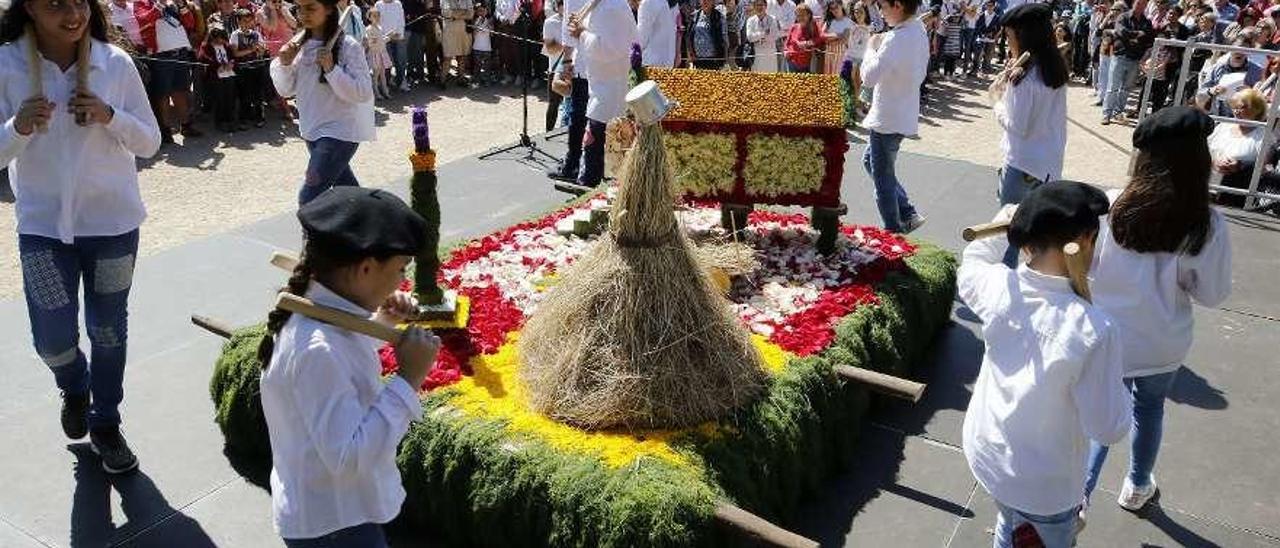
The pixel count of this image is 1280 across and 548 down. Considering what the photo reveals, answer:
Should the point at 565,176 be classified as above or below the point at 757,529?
below

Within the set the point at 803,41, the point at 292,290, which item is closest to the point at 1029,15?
the point at 292,290

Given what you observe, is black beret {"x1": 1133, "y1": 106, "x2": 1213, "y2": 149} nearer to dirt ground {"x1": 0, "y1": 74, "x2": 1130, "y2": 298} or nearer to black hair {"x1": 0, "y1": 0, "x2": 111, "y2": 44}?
black hair {"x1": 0, "y1": 0, "x2": 111, "y2": 44}

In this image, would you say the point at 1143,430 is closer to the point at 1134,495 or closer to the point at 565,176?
the point at 1134,495

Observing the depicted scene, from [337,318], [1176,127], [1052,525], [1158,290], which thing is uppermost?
[1176,127]

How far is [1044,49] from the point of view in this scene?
5.23 m

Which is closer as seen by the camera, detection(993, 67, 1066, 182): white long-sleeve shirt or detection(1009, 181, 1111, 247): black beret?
detection(1009, 181, 1111, 247): black beret

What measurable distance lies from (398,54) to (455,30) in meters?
0.91

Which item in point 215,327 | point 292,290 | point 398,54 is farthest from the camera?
point 398,54

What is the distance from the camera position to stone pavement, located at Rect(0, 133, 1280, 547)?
154 inches

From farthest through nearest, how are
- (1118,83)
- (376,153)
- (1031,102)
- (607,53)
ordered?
1. (1118,83)
2. (376,153)
3. (607,53)
4. (1031,102)

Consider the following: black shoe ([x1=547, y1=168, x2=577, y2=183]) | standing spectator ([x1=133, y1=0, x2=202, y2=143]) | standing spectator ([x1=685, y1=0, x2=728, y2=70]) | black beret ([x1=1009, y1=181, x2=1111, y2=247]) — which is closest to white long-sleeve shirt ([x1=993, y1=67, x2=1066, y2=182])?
black beret ([x1=1009, y1=181, x2=1111, y2=247])

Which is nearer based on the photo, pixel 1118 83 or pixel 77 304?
pixel 77 304

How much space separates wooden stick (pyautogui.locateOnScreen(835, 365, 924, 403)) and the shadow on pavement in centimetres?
255

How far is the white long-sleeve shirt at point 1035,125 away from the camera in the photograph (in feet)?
17.5
